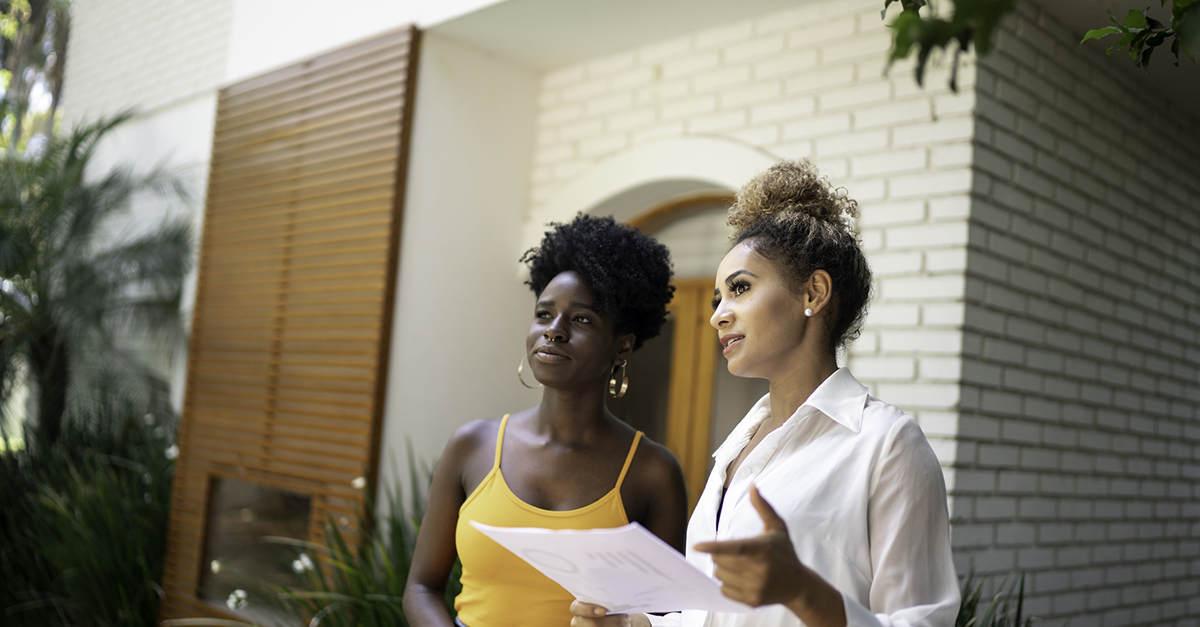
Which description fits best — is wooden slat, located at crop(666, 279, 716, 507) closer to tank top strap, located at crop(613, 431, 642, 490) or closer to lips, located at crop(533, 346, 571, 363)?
tank top strap, located at crop(613, 431, 642, 490)

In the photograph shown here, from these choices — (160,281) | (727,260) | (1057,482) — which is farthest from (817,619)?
(160,281)

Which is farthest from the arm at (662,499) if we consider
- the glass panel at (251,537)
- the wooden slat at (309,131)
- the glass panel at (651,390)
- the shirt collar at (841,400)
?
the glass panel at (251,537)

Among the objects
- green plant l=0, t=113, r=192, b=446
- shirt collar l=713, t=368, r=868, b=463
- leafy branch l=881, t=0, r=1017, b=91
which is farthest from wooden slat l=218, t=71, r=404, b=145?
leafy branch l=881, t=0, r=1017, b=91

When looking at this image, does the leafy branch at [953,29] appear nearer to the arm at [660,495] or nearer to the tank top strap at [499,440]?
the arm at [660,495]

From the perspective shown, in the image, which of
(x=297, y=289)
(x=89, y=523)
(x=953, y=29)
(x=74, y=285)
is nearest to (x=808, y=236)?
(x=953, y=29)

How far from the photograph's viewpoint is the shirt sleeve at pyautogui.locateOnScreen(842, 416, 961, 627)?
138cm

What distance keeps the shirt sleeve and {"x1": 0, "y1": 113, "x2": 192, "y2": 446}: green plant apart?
633 centimetres

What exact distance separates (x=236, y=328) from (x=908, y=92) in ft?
13.1

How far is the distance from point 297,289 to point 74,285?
2.55 meters

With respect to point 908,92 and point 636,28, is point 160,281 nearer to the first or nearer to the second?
point 636,28

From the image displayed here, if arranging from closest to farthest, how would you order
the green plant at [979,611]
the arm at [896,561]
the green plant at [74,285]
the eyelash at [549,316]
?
the arm at [896,561]
the eyelash at [549,316]
the green plant at [979,611]
the green plant at [74,285]

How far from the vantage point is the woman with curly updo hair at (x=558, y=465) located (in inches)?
86.4

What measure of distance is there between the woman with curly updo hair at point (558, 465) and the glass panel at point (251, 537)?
311 cm

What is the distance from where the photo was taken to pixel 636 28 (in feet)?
15.2
